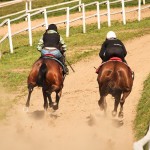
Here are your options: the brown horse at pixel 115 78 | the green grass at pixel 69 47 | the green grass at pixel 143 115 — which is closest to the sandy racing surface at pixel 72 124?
the green grass at pixel 143 115

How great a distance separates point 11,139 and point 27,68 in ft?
26.9

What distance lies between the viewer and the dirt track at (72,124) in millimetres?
10969

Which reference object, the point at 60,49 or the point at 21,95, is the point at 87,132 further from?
the point at 21,95

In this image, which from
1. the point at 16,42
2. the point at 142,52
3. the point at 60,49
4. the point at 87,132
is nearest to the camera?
the point at 87,132

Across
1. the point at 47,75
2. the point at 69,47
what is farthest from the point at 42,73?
the point at 69,47

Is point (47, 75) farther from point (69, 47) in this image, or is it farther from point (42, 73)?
point (69, 47)

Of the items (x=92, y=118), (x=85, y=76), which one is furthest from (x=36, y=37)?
(x=92, y=118)

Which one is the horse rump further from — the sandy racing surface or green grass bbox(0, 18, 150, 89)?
green grass bbox(0, 18, 150, 89)

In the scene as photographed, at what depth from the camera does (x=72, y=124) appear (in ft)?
41.4

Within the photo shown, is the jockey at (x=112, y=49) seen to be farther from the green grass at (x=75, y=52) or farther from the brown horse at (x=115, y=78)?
the green grass at (x=75, y=52)

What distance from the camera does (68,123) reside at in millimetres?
12727

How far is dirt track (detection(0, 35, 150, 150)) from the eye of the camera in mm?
10969

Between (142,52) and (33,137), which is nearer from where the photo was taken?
(33,137)

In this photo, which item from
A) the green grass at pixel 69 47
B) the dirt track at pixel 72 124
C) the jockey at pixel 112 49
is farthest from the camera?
the green grass at pixel 69 47
